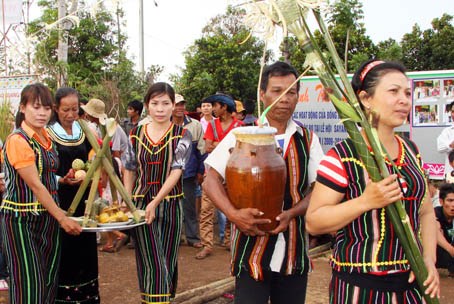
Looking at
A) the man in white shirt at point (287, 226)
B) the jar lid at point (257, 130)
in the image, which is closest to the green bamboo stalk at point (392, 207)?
the jar lid at point (257, 130)

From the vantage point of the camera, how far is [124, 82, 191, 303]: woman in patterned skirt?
3805mm

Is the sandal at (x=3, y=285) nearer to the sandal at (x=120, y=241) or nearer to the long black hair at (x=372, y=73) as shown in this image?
the sandal at (x=120, y=241)

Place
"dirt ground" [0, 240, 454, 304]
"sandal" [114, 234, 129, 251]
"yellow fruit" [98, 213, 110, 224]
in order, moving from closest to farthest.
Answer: "yellow fruit" [98, 213, 110, 224] < "dirt ground" [0, 240, 454, 304] < "sandal" [114, 234, 129, 251]

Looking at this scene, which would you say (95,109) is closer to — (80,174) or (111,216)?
(80,174)

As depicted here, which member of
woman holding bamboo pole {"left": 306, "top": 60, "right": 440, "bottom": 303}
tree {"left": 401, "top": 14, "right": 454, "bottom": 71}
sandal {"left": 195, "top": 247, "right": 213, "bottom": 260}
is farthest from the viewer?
tree {"left": 401, "top": 14, "right": 454, "bottom": 71}

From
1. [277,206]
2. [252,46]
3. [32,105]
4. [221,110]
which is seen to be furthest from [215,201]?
[252,46]

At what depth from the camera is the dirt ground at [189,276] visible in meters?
4.76

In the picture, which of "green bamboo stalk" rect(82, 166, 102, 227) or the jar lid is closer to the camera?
the jar lid

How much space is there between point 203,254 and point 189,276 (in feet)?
2.61

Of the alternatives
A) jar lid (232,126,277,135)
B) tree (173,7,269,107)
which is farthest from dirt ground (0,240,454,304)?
tree (173,7,269,107)

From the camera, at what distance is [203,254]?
6.32m

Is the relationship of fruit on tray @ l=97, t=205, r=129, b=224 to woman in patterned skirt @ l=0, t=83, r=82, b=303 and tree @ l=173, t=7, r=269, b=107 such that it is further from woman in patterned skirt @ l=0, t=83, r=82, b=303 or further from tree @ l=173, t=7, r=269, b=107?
tree @ l=173, t=7, r=269, b=107

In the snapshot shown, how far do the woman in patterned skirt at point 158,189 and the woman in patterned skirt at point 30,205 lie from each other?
63 centimetres

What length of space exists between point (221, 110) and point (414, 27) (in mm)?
16899
